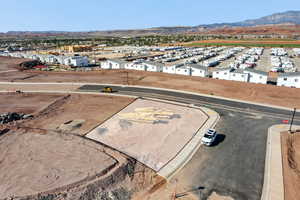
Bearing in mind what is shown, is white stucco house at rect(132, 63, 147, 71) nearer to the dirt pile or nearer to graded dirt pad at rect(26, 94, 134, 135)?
graded dirt pad at rect(26, 94, 134, 135)

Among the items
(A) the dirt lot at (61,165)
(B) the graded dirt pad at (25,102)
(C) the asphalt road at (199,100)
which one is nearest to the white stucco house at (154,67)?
A: (C) the asphalt road at (199,100)

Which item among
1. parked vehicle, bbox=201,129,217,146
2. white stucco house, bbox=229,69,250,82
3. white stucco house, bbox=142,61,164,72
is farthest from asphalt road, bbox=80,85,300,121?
white stucco house, bbox=142,61,164,72

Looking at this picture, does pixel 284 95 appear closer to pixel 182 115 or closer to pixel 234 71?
pixel 234 71

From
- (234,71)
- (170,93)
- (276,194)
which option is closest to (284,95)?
(234,71)

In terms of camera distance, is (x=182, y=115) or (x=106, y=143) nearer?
(x=106, y=143)

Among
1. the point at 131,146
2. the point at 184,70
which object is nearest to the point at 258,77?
the point at 184,70

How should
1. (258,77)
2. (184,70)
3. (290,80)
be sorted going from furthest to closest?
(184,70) → (258,77) → (290,80)

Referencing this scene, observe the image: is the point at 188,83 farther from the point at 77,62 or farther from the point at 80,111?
the point at 77,62
